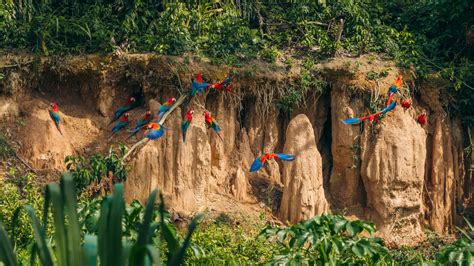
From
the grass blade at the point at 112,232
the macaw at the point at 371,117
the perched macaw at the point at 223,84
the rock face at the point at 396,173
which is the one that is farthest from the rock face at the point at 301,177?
the grass blade at the point at 112,232

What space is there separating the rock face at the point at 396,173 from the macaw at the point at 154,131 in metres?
2.93

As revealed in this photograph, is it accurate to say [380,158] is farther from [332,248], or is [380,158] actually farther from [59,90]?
[332,248]

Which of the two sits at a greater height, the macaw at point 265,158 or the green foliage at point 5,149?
the green foliage at point 5,149

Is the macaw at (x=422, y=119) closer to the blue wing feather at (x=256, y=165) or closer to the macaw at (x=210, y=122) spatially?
the blue wing feather at (x=256, y=165)

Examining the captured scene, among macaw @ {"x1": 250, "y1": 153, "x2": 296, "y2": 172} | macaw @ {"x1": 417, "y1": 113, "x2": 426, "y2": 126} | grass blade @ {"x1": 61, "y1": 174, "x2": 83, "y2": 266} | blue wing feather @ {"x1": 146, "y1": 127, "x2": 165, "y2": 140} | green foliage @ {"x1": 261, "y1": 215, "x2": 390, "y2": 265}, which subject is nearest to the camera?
grass blade @ {"x1": 61, "y1": 174, "x2": 83, "y2": 266}

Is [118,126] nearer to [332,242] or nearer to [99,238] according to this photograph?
[332,242]

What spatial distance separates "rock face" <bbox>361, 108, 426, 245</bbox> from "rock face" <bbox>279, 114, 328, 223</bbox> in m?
0.84

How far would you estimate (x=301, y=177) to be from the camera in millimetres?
13727

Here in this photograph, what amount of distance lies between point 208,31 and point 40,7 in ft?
7.48

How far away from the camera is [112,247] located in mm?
4574

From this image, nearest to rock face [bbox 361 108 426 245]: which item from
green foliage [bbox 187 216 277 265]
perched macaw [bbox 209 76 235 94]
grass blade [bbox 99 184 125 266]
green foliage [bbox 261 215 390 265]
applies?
perched macaw [bbox 209 76 235 94]

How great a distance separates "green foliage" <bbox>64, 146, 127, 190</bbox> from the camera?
1260cm

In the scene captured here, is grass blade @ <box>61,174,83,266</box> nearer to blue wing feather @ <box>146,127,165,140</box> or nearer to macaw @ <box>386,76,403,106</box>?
blue wing feather @ <box>146,127,165,140</box>

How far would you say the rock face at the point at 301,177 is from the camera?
1371 centimetres
